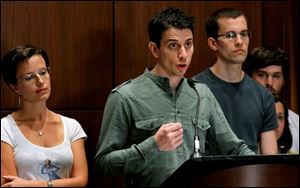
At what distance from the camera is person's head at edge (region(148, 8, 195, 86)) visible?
2465 mm

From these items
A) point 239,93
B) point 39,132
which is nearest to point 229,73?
point 239,93

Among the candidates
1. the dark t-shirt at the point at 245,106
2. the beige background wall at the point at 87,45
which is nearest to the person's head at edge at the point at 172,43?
the dark t-shirt at the point at 245,106

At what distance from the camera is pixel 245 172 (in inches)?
66.7

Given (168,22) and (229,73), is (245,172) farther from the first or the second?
(229,73)

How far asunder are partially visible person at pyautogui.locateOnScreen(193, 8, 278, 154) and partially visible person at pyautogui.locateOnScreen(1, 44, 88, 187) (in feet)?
2.43

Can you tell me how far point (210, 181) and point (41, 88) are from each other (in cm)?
109

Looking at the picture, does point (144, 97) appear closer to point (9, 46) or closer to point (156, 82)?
point (156, 82)

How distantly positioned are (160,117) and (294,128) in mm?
1213

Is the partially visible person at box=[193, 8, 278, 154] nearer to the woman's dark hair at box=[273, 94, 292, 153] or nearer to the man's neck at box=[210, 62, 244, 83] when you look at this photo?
the man's neck at box=[210, 62, 244, 83]

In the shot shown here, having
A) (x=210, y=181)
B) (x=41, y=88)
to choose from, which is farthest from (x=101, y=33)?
(x=210, y=181)

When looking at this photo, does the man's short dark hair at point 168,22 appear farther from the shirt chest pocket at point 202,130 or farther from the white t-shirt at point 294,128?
the white t-shirt at point 294,128

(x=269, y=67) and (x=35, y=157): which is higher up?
(x=269, y=67)

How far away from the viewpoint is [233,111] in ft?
9.25

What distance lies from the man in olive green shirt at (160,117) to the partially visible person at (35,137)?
0.59 feet
